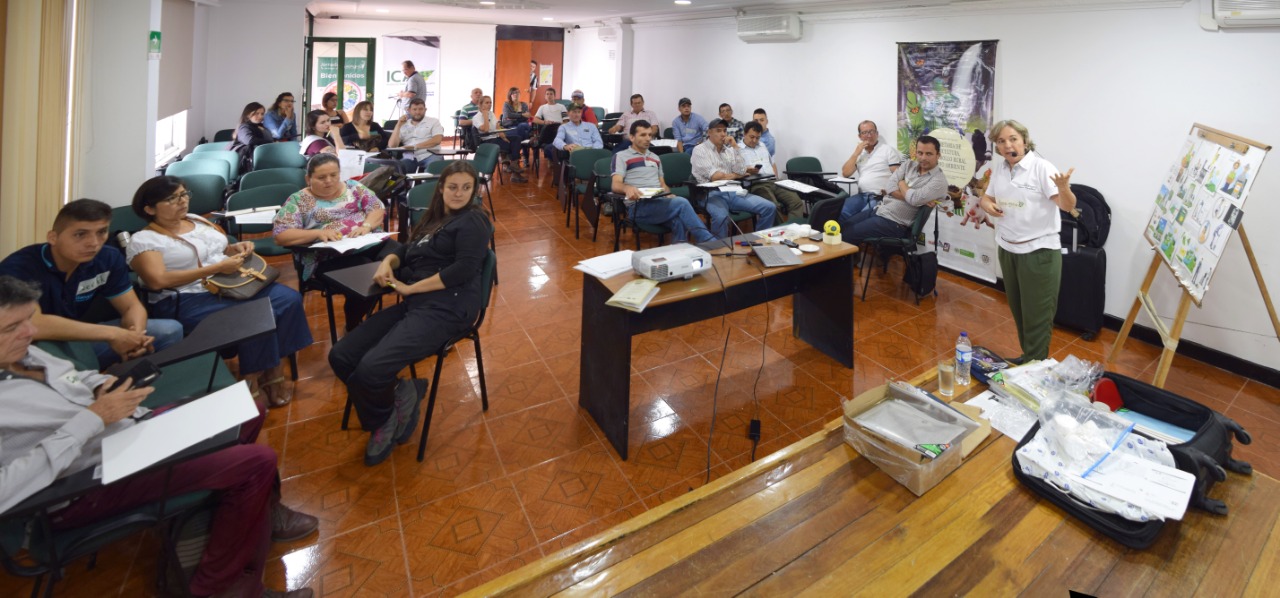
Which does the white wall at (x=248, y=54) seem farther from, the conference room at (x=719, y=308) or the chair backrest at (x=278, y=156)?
the chair backrest at (x=278, y=156)

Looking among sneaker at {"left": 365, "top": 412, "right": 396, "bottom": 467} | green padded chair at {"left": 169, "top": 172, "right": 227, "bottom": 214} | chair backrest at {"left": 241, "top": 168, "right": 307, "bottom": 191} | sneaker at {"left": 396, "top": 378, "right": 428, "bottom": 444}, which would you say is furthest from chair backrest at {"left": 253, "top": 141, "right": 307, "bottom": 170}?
sneaker at {"left": 365, "top": 412, "right": 396, "bottom": 467}

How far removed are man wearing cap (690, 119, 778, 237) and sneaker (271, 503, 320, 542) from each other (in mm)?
4190

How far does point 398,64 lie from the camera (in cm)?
1286

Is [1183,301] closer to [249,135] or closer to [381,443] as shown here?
[381,443]

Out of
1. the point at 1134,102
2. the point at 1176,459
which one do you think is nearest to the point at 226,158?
the point at 1176,459

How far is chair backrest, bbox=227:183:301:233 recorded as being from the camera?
4117 millimetres

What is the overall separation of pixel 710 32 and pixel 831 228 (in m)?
6.78

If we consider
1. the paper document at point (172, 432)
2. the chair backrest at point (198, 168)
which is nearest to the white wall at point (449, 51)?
the chair backrest at point (198, 168)

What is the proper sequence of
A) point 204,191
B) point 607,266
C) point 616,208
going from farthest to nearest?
1. point 616,208
2. point 204,191
3. point 607,266

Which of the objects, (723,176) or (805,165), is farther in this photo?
(805,165)

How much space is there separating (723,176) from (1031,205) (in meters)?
3.16

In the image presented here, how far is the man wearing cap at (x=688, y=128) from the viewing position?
9.02 meters

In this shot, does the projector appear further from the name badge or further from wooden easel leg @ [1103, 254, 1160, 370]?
wooden easel leg @ [1103, 254, 1160, 370]

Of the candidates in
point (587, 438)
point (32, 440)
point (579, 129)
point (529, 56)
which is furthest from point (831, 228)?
point (529, 56)
